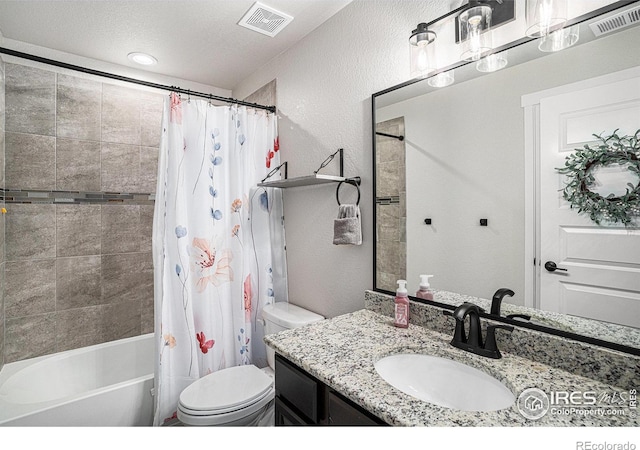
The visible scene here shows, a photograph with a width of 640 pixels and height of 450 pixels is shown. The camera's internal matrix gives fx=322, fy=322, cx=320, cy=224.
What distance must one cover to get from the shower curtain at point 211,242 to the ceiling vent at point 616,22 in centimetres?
169

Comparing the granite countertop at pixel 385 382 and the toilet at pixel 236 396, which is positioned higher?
the granite countertop at pixel 385 382

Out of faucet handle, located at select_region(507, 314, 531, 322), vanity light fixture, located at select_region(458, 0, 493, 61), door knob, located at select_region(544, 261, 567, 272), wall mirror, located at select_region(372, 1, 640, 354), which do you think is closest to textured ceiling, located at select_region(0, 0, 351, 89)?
vanity light fixture, located at select_region(458, 0, 493, 61)

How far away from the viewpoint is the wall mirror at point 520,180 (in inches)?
34.5

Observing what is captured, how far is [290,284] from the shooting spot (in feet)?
7.11

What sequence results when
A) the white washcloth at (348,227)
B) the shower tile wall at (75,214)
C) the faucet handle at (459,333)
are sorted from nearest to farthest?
the faucet handle at (459,333)
the white washcloth at (348,227)
the shower tile wall at (75,214)

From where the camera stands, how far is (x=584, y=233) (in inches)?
36.6

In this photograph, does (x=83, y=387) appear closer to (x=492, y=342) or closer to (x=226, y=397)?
(x=226, y=397)

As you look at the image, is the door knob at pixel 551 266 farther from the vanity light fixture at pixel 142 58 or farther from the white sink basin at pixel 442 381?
the vanity light fixture at pixel 142 58

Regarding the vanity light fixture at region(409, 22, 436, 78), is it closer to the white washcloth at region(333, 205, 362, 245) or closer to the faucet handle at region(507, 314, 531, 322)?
the white washcloth at region(333, 205, 362, 245)

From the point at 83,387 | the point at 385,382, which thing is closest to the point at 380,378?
the point at 385,382

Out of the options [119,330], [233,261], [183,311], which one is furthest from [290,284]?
[119,330]

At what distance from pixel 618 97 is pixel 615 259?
43cm

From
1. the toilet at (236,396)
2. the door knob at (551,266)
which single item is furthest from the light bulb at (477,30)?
the toilet at (236,396)

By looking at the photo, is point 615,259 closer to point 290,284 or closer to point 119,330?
point 290,284
